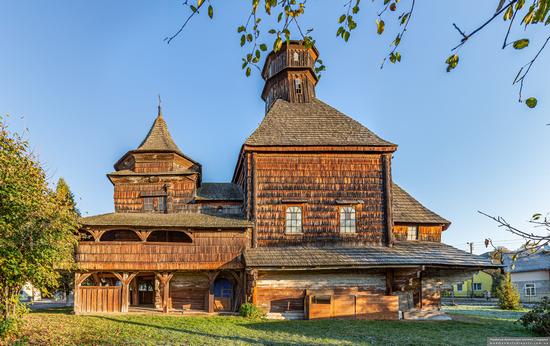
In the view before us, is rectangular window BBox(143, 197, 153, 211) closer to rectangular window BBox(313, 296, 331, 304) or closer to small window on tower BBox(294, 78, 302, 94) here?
rectangular window BBox(313, 296, 331, 304)

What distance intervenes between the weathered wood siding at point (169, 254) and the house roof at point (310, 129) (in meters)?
5.03

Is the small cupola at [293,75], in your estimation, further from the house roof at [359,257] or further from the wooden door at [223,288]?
the wooden door at [223,288]

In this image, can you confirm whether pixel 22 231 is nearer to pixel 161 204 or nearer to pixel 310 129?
pixel 161 204

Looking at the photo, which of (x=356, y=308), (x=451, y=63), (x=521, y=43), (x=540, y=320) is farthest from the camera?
(x=356, y=308)

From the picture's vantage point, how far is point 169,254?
18.2m

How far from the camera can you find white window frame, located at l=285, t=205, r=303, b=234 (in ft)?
63.6

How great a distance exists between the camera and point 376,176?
65.8ft

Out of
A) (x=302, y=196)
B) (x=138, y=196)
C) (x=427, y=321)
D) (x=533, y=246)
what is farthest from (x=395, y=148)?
(x=533, y=246)

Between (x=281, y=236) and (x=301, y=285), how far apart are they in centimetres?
250

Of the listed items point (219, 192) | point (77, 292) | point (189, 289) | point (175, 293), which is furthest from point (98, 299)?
point (219, 192)

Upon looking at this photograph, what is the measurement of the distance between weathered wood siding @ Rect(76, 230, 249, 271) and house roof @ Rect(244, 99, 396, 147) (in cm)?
503

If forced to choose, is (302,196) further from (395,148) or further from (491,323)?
(491,323)

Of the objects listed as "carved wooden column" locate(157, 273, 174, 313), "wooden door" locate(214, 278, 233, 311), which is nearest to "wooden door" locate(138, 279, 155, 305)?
"carved wooden column" locate(157, 273, 174, 313)

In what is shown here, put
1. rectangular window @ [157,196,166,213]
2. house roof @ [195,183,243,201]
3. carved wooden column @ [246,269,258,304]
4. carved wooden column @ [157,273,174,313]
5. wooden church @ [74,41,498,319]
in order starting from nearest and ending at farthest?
carved wooden column @ [246,269,258,304], wooden church @ [74,41,498,319], carved wooden column @ [157,273,174,313], rectangular window @ [157,196,166,213], house roof @ [195,183,243,201]
